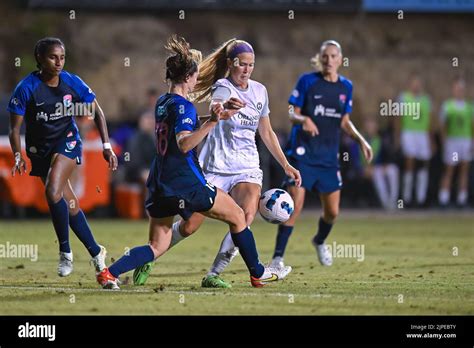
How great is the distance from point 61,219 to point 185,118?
1.96 meters

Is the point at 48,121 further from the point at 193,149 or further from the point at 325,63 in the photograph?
the point at 325,63

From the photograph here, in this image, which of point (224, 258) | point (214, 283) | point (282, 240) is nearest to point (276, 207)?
point (224, 258)

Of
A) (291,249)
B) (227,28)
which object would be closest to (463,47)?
(227,28)

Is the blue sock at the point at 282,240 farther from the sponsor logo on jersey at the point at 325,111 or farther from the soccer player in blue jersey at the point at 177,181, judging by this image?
the soccer player in blue jersey at the point at 177,181

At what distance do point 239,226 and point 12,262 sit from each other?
4.06 m

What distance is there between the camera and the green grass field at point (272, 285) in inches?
313

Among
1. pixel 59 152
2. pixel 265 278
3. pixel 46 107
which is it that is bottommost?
pixel 265 278

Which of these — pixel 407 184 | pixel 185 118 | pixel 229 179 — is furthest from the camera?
pixel 407 184

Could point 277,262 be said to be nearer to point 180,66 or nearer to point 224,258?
point 224,258

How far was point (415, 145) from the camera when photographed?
22000mm

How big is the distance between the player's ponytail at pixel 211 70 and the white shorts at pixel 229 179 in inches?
28.5

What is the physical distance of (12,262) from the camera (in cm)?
1195

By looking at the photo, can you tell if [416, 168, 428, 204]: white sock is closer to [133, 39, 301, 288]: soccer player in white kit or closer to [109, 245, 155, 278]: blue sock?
[133, 39, 301, 288]: soccer player in white kit

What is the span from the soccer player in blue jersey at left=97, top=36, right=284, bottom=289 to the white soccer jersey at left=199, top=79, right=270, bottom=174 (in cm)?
73
